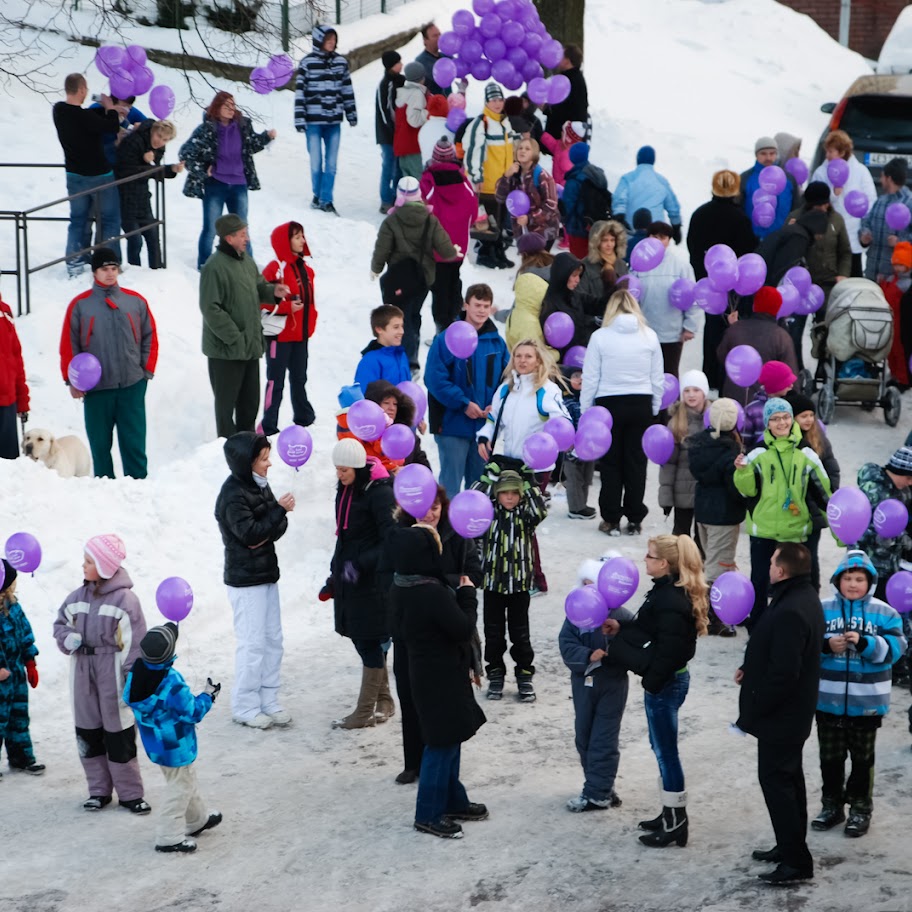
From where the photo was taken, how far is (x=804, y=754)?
8.92 meters

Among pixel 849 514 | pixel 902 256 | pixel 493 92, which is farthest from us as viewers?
pixel 493 92

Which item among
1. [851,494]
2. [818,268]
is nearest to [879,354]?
[818,268]

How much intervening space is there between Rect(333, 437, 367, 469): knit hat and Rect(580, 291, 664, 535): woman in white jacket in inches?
132

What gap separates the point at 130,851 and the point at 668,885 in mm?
2583

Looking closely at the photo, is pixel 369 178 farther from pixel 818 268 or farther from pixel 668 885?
pixel 668 885

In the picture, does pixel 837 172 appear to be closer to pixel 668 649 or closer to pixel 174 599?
pixel 668 649

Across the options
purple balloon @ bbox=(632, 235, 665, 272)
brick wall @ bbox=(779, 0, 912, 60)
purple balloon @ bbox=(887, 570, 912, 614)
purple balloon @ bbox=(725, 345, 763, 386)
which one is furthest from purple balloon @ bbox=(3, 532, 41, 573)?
brick wall @ bbox=(779, 0, 912, 60)

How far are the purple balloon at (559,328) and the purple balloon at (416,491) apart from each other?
443 centimetres

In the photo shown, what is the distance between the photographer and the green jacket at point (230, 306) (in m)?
12.4

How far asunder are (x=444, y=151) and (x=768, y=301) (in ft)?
12.2

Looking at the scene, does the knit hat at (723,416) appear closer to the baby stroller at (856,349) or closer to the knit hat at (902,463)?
the knit hat at (902,463)

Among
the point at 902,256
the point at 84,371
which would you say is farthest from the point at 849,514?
the point at 902,256

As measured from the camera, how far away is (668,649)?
305 inches

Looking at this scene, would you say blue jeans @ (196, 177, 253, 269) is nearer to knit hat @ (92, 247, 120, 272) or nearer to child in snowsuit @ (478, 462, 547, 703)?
knit hat @ (92, 247, 120, 272)
